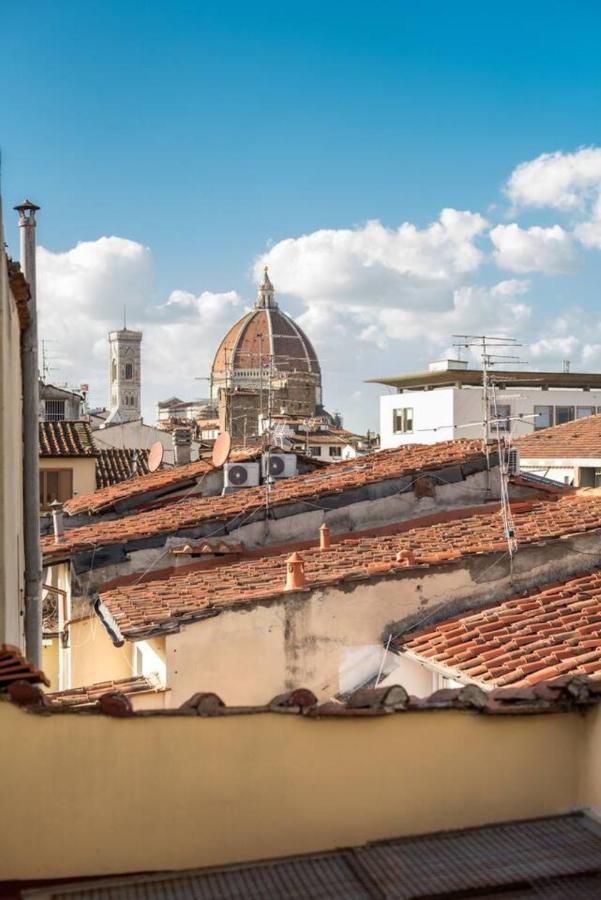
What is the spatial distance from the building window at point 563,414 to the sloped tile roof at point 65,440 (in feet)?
94.1

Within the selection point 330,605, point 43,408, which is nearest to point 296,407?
point 43,408

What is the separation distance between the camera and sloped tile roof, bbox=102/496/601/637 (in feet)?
35.9

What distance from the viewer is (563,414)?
2007 inches

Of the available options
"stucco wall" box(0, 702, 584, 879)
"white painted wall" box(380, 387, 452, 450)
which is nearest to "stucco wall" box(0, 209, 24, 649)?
"stucco wall" box(0, 702, 584, 879)

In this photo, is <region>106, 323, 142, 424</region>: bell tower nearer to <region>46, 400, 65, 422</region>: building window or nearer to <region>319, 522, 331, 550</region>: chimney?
<region>46, 400, 65, 422</region>: building window

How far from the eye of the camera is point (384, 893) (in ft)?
14.5

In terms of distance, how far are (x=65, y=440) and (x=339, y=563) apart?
16.4 metres

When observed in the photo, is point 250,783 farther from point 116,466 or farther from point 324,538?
point 116,466

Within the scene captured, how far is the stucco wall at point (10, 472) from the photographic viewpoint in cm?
781

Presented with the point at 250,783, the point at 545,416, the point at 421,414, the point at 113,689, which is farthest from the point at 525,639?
the point at 421,414

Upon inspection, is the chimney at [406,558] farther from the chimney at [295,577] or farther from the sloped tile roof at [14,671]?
the sloped tile roof at [14,671]

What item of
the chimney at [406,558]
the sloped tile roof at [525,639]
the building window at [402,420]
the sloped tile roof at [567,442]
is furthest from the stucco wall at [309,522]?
the building window at [402,420]

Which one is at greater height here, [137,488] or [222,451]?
[222,451]

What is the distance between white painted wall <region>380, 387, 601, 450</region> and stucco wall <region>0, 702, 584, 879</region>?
139ft
